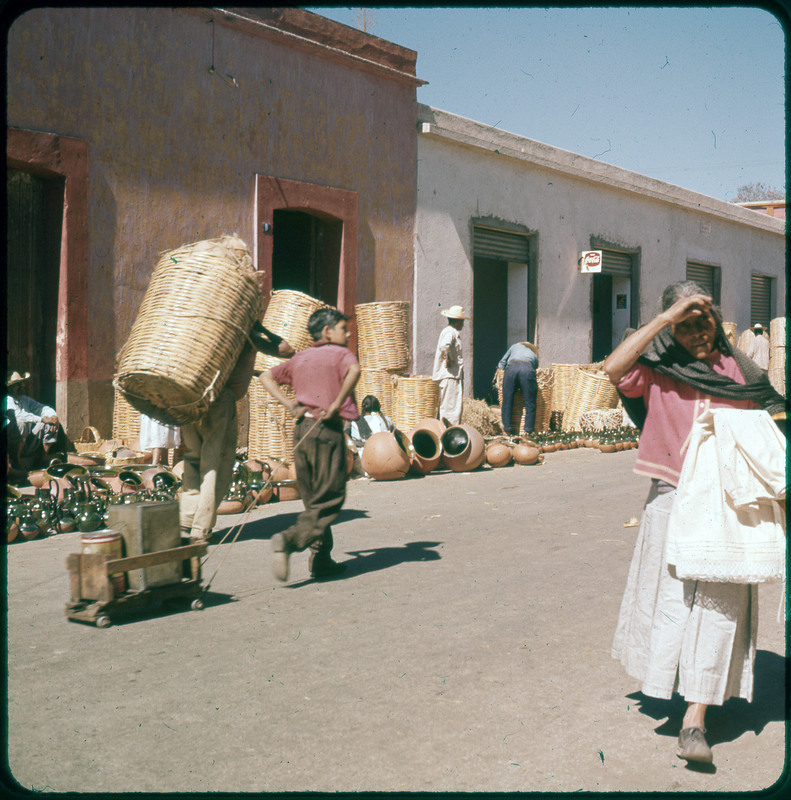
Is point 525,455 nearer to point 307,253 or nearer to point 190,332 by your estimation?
point 307,253

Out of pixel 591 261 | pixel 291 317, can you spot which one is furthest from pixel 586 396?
pixel 291 317

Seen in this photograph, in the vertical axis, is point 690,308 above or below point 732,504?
above

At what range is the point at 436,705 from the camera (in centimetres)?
389

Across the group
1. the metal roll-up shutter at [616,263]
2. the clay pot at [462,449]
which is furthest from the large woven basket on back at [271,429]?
the metal roll-up shutter at [616,263]

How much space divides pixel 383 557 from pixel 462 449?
5.07 metres

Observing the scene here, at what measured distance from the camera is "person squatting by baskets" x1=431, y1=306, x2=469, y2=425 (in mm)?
13445

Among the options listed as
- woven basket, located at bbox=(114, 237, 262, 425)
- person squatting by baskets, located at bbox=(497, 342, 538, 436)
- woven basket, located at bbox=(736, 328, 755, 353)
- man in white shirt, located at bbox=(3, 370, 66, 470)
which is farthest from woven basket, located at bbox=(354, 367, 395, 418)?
woven basket, located at bbox=(736, 328, 755, 353)

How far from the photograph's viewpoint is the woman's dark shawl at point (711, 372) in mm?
3627

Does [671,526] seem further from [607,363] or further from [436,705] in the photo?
[436,705]

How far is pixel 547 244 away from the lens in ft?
59.0

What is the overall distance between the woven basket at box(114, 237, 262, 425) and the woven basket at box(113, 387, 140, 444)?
3983mm

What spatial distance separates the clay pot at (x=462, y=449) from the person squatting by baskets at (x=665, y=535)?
7737mm

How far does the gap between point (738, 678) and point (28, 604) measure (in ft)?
13.2

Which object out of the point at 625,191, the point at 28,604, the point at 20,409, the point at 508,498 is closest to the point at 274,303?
the point at 20,409
